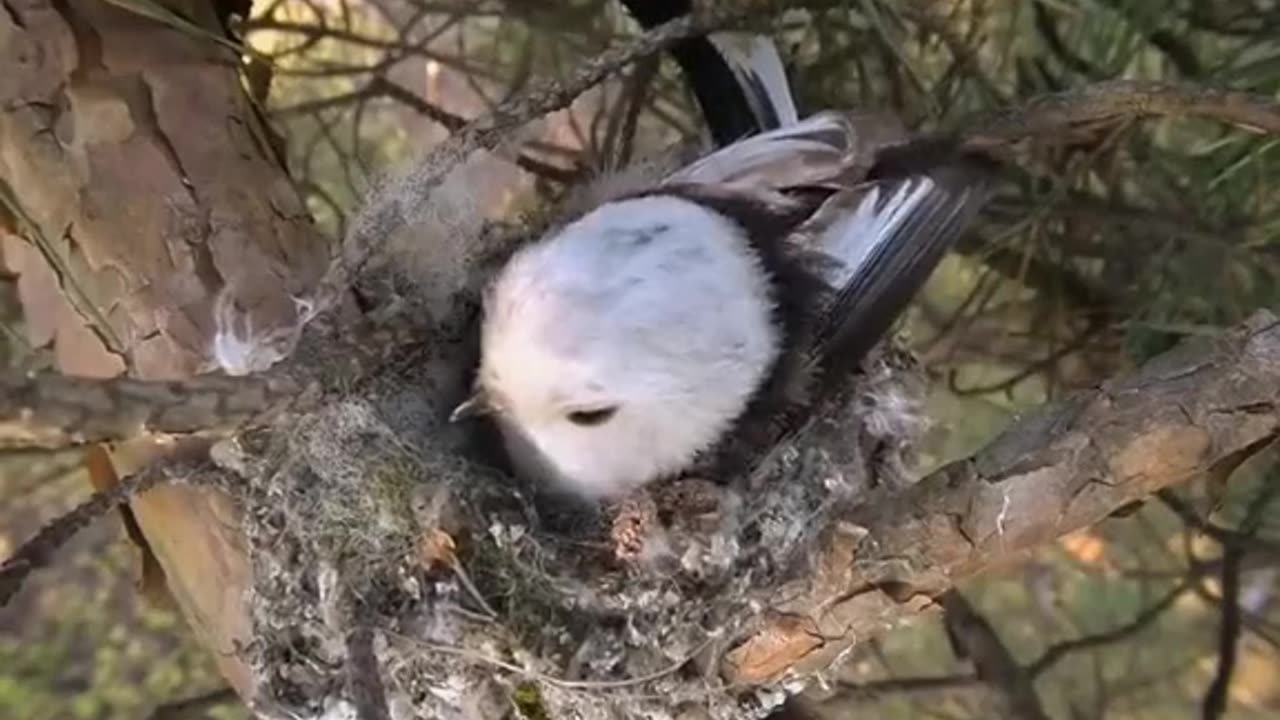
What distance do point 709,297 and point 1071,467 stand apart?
0.41ft

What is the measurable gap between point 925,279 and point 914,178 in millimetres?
36

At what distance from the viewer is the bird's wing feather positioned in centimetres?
56

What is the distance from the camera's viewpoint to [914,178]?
1.87ft

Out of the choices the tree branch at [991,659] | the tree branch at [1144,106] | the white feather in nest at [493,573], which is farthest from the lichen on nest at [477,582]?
the tree branch at [991,659]

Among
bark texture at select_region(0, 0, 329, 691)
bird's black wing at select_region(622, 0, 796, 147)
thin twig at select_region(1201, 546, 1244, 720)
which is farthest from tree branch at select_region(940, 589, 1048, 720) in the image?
bark texture at select_region(0, 0, 329, 691)

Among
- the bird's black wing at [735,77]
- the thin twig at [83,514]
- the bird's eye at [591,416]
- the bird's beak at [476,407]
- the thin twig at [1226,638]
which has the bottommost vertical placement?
the thin twig at [1226,638]

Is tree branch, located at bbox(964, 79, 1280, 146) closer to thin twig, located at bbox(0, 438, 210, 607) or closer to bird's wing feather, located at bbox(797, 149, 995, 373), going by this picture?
bird's wing feather, located at bbox(797, 149, 995, 373)

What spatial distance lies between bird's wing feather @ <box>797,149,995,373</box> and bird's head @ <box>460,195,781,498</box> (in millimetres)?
32

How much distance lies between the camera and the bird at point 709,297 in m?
0.50

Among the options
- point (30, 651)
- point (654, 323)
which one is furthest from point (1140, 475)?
point (30, 651)

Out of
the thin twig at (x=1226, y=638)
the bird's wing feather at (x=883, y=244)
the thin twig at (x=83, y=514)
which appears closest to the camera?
the thin twig at (x=83, y=514)

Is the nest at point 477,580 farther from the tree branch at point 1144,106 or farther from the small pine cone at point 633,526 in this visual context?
the tree branch at point 1144,106

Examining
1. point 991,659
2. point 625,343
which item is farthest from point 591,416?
point 991,659

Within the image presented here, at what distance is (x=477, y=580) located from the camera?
51cm
